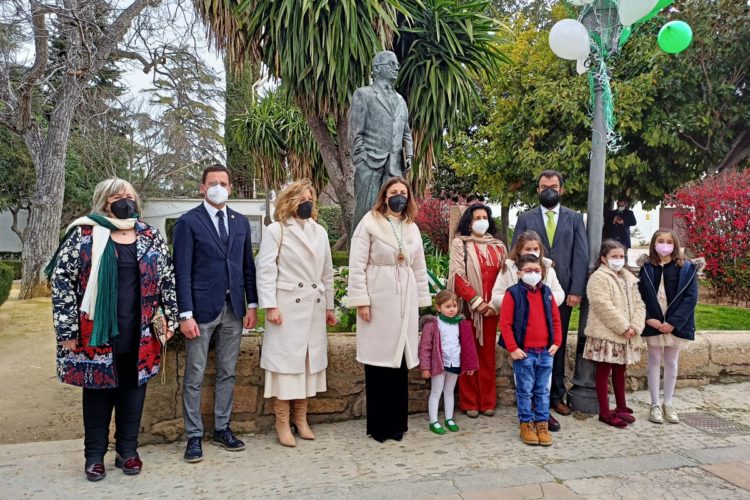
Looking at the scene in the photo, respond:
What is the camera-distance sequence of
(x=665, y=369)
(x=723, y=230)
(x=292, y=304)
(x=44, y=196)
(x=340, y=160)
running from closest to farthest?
(x=292, y=304) < (x=665, y=369) < (x=723, y=230) < (x=340, y=160) < (x=44, y=196)

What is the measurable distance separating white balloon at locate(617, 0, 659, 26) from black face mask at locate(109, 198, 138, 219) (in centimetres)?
359

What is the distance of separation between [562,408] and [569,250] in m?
1.21

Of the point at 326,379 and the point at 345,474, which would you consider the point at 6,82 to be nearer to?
the point at 326,379

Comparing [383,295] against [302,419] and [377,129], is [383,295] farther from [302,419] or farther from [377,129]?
[377,129]

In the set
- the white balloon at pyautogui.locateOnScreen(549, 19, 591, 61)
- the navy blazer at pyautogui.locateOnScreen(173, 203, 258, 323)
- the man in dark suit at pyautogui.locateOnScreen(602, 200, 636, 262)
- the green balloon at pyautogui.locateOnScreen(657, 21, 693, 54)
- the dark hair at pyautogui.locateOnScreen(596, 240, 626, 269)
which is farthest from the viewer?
the man in dark suit at pyautogui.locateOnScreen(602, 200, 636, 262)

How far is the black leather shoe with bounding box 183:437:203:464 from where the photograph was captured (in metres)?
3.29

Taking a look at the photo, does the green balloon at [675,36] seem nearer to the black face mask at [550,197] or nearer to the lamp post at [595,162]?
the lamp post at [595,162]

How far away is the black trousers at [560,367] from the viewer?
157 inches

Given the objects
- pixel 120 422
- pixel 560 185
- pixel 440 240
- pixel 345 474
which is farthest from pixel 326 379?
pixel 440 240

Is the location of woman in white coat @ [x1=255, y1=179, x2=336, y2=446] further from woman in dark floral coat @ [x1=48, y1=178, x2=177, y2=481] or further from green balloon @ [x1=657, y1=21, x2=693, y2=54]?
green balloon @ [x1=657, y1=21, x2=693, y2=54]

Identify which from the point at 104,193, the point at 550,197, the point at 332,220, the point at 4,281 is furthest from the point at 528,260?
the point at 332,220

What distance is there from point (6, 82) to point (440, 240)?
10.1 meters

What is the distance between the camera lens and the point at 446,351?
147 inches

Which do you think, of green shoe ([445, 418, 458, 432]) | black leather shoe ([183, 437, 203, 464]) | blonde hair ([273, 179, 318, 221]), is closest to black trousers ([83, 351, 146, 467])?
black leather shoe ([183, 437, 203, 464])
